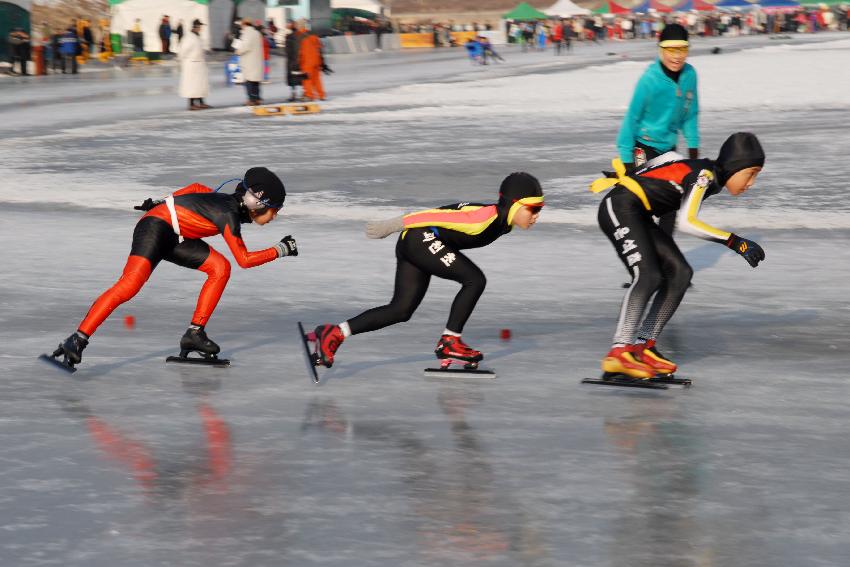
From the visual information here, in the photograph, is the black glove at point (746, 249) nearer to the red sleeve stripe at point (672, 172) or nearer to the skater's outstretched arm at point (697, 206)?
the skater's outstretched arm at point (697, 206)

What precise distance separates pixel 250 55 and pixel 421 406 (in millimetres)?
22458

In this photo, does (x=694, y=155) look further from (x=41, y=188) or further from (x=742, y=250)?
(x=41, y=188)

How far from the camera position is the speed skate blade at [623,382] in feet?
24.4

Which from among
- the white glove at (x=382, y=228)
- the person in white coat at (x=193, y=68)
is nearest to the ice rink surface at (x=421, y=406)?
the white glove at (x=382, y=228)

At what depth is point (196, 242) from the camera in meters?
8.04

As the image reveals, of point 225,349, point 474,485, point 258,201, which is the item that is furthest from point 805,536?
point 225,349

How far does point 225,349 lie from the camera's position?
866 cm

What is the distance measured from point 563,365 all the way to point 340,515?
9.93 feet

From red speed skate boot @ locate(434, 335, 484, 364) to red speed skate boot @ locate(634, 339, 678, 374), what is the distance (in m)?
0.86

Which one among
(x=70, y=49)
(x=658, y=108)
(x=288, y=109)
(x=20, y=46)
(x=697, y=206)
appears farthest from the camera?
(x=70, y=49)

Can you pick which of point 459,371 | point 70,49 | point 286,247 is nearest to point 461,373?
point 459,371

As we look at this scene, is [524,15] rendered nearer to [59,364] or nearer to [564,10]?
[564,10]

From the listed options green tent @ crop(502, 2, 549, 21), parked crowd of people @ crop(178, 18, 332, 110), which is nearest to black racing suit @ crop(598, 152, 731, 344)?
parked crowd of people @ crop(178, 18, 332, 110)

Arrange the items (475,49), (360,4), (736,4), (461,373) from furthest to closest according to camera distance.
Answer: (360,4) → (736,4) → (475,49) → (461,373)
